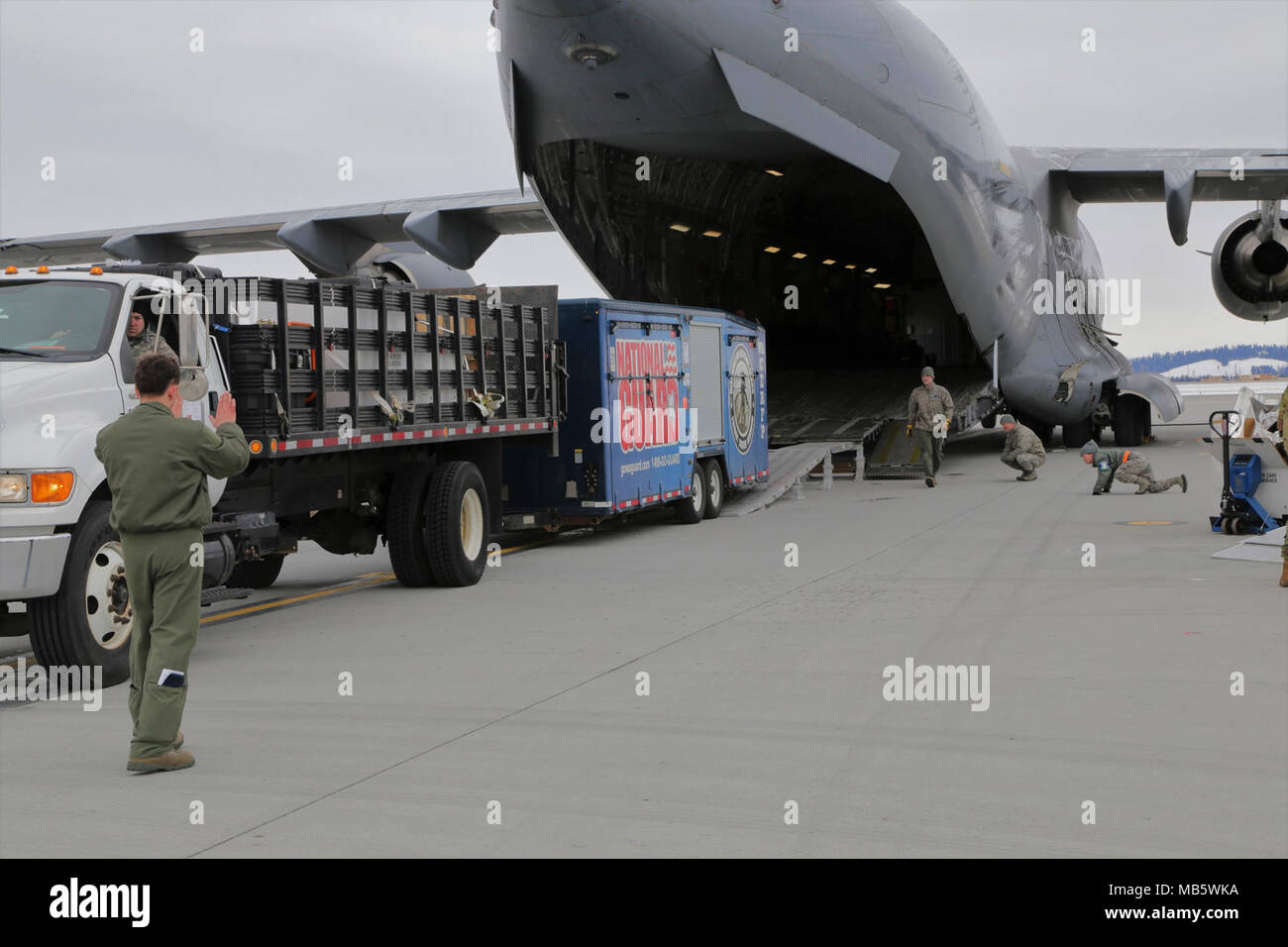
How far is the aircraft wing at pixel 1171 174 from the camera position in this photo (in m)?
22.1

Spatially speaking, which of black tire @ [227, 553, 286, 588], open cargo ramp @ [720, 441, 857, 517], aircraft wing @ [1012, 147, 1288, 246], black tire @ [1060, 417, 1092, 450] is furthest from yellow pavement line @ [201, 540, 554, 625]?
black tire @ [1060, 417, 1092, 450]

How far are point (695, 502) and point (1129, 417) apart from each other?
14933 millimetres

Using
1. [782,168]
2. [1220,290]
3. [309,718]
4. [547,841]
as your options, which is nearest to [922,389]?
[782,168]

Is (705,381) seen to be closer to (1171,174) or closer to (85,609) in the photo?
(85,609)

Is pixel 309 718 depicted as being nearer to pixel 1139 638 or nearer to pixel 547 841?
pixel 547 841

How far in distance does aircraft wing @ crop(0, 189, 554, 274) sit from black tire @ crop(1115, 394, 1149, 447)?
40.9 feet

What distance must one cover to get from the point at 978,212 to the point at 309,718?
17458 mm

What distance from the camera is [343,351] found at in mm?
9688

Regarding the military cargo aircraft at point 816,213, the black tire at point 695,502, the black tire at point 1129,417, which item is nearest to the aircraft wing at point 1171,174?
the military cargo aircraft at point 816,213

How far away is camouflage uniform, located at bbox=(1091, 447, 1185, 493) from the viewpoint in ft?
60.0

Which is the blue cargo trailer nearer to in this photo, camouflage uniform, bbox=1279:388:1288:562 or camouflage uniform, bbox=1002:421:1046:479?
camouflage uniform, bbox=1002:421:1046:479

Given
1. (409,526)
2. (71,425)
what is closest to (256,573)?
(409,526)

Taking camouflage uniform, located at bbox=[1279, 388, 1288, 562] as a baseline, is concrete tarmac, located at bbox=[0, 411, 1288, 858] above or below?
below

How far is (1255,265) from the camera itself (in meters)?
24.6
